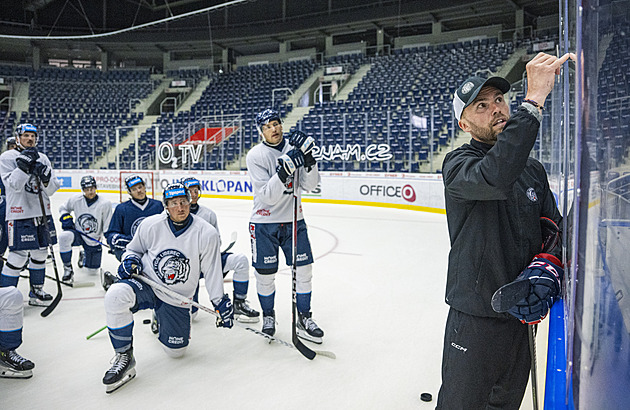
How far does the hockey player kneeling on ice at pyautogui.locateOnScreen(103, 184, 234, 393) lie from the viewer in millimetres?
3029

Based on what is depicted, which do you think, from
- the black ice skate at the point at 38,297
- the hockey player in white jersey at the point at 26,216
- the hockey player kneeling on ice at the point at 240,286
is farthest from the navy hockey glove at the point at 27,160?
the hockey player kneeling on ice at the point at 240,286

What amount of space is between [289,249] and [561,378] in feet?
8.29

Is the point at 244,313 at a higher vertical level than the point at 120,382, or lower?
higher

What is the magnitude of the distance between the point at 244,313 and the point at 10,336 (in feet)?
5.25

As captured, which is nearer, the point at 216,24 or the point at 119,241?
the point at 119,241

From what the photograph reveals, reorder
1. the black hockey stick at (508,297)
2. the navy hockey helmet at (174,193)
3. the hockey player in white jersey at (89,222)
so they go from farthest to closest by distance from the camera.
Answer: the hockey player in white jersey at (89,222), the navy hockey helmet at (174,193), the black hockey stick at (508,297)

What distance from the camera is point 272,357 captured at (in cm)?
316

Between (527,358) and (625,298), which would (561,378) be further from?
(625,298)

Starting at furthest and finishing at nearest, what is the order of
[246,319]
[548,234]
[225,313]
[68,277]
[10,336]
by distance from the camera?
1. [68,277]
2. [246,319]
3. [225,313]
4. [10,336]
5. [548,234]

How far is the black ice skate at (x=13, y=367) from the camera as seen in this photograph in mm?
2803

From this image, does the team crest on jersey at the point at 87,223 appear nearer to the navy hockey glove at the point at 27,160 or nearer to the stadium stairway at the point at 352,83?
the navy hockey glove at the point at 27,160

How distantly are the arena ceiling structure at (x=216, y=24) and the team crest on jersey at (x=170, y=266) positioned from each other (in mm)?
18516

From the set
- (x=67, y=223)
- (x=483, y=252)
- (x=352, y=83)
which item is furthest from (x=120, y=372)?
(x=352, y=83)

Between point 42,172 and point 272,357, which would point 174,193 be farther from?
point 42,172
